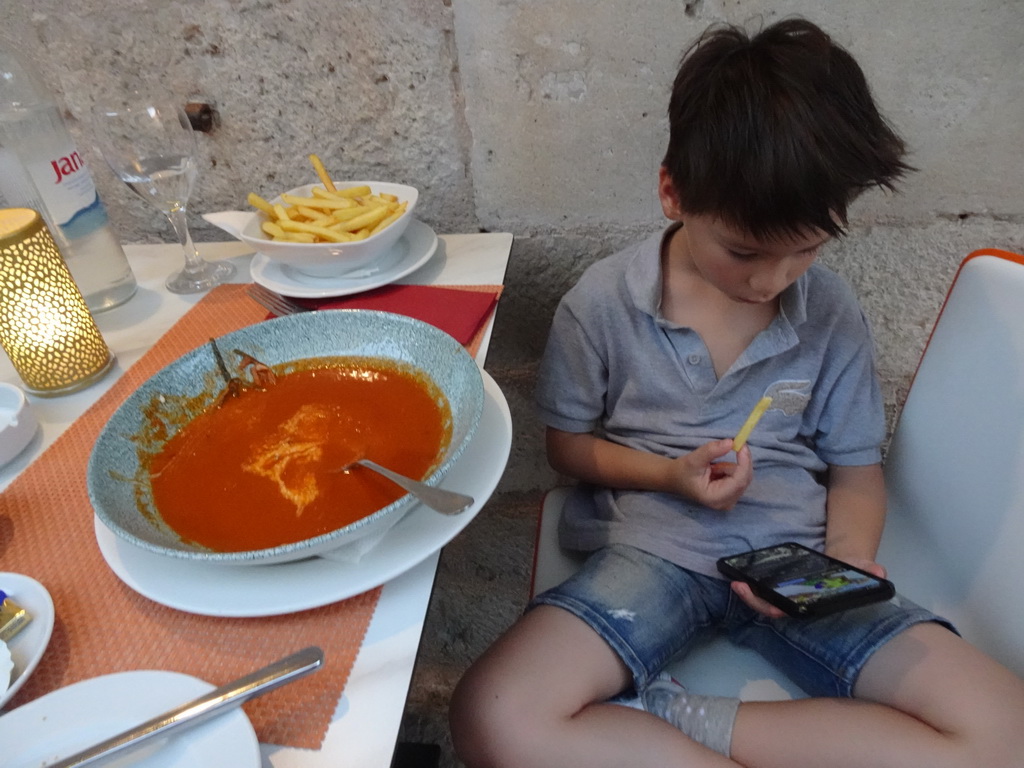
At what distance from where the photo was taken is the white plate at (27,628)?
501mm

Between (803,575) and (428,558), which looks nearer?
(428,558)

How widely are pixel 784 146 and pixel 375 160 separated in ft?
2.53

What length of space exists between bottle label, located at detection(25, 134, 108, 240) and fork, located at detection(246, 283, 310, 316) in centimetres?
24

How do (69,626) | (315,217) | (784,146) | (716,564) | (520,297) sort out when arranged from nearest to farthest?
1. (69,626)
2. (784,146)
3. (716,564)
4. (315,217)
5. (520,297)

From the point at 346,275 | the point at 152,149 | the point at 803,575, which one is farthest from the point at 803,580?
the point at 152,149

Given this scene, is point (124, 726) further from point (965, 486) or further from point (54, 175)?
point (965, 486)

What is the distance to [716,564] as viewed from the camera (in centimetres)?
92

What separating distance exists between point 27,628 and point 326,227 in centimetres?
64

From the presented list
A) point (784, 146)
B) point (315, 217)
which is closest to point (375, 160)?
point (315, 217)

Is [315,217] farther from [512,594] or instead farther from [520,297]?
[512,594]

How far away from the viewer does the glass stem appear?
1072 mm

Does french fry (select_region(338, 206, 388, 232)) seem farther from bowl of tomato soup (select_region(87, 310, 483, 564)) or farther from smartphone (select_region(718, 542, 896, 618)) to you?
smartphone (select_region(718, 542, 896, 618))

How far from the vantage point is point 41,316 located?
0.82 m

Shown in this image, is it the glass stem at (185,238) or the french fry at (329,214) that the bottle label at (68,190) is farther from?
the french fry at (329,214)
